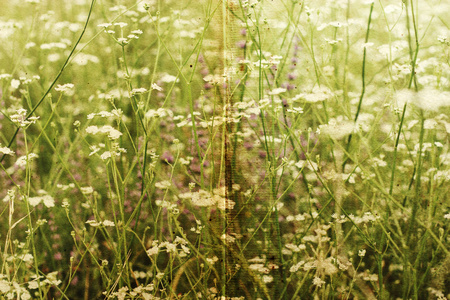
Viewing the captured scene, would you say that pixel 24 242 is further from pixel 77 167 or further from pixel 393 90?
pixel 393 90

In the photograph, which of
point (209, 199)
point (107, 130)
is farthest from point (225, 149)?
point (107, 130)

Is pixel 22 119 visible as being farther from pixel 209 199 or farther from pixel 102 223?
pixel 209 199

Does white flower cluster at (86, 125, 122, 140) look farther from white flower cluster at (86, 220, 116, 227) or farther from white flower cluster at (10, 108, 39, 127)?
white flower cluster at (86, 220, 116, 227)

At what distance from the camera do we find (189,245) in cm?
134

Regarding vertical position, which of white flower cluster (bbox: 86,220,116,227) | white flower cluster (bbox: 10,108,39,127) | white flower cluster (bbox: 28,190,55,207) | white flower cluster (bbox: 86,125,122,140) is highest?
white flower cluster (bbox: 10,108,39,127)

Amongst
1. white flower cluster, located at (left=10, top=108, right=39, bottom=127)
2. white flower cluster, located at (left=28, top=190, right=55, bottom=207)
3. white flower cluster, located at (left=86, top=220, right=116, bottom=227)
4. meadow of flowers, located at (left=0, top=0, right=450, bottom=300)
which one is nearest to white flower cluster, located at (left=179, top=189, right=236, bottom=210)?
meadow of flowers, located at (left=0, top=0, right=450, bottom=300)

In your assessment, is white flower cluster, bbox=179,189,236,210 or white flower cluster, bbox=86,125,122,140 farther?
white flower cluster, bbox=179,189,236,210

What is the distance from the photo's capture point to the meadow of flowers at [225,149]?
127 centimetres

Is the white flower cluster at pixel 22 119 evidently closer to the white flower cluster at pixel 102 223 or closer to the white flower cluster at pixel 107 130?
the white flower cluster at pixel 107 130

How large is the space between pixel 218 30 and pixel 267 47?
0.65 feet

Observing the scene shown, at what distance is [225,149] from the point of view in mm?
1368

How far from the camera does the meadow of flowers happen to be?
1.27m

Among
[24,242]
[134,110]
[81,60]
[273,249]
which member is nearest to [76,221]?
[24,242]

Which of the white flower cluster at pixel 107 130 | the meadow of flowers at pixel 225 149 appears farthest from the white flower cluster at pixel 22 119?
the white flower cluster at pixel 107 130
